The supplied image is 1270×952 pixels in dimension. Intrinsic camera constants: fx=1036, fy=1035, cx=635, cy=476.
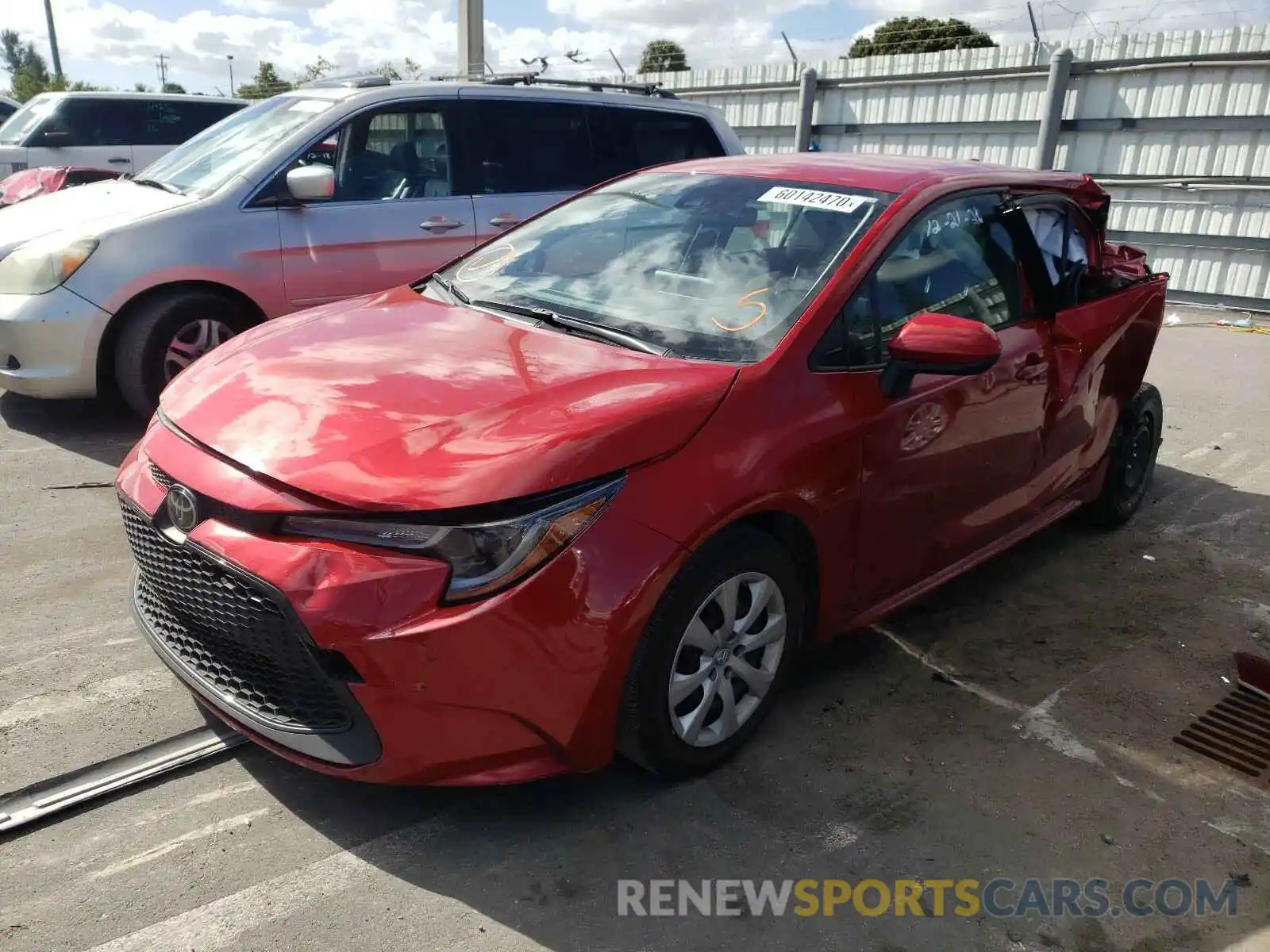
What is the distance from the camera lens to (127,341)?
5.20 metres

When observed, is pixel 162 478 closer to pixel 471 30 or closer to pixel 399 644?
pixel 399 644

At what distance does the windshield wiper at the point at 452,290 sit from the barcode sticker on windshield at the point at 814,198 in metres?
1.06

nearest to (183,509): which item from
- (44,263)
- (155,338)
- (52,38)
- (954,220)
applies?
(954,220)

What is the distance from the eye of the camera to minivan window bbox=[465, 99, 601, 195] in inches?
242

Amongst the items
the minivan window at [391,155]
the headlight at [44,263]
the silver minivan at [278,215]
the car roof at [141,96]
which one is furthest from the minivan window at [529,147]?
the car roof at [141,96]

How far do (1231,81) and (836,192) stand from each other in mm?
9817

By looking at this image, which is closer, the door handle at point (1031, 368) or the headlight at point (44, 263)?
the door handle at point (1031, 368)

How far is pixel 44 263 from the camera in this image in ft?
16.6

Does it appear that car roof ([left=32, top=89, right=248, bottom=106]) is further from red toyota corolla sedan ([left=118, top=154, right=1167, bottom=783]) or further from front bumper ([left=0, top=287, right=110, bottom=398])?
red toyota corolla sedan ([left=118, top=154, right=1167, bottom=783])

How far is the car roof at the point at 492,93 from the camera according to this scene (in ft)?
19.0

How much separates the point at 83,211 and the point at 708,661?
462 cm

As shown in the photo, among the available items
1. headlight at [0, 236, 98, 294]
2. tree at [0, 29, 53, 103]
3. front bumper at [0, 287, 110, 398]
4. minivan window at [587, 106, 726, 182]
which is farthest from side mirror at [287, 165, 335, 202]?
tree at [0, 29, 53, 103]

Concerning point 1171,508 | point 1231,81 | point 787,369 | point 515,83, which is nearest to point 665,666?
point 787,369

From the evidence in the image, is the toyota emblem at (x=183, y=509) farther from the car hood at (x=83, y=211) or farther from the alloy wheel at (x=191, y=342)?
the car hood at (x=83, y=211)
